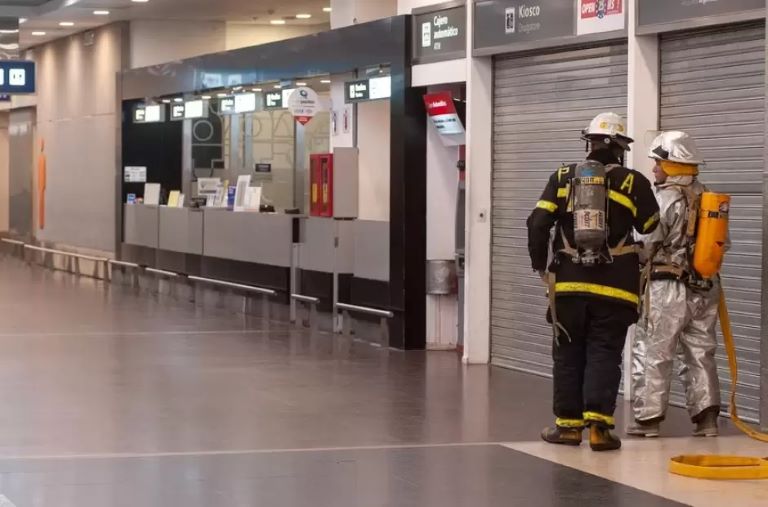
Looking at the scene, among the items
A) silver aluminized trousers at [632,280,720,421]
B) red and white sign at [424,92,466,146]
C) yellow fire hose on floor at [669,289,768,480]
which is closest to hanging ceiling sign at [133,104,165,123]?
red and white sign at [424,92,466,146]

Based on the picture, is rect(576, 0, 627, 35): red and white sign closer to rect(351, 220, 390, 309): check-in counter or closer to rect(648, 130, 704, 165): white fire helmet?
rect(648, 130, 704, 165): white fire helmet

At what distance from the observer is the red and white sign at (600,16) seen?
421 inches

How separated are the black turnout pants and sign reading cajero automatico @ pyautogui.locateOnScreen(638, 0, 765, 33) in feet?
7.14

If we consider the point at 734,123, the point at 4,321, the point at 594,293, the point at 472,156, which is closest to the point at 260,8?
the point at 4,321

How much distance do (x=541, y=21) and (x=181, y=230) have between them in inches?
371

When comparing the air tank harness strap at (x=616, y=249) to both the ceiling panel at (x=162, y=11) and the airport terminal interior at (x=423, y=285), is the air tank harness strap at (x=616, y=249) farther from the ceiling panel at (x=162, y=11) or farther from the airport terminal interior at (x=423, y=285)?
the ceiling panel at (x=162, y=11)

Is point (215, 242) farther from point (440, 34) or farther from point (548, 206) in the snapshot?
point (548, 206)

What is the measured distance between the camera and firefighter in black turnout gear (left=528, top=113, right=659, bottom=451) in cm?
830

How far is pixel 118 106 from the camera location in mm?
23938

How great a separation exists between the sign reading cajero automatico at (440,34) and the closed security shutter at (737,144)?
308 centimetres

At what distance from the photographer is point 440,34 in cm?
1325

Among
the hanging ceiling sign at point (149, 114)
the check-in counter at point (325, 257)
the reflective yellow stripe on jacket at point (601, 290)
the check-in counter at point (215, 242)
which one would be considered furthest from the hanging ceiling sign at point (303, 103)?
the reflective yellow stripe on jacket at point (601, 290)

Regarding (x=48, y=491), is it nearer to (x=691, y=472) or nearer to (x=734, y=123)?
(x=691, y=472)

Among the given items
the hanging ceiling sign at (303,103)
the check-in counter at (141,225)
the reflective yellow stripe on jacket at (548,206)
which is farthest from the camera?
the check-in counter at (141,225)
